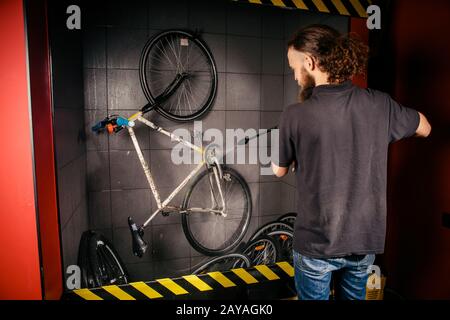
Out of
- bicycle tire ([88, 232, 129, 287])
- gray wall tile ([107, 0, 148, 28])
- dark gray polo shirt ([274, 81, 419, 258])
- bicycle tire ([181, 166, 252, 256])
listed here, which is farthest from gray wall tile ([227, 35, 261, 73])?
bicycle tire ([88, 232, 129, 287])

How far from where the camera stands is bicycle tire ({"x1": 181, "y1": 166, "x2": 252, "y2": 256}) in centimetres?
308

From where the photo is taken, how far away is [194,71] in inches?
118

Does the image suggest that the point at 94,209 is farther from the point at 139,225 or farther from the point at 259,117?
the point at 259,117

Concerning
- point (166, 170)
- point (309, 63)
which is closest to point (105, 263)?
point (166, 170)

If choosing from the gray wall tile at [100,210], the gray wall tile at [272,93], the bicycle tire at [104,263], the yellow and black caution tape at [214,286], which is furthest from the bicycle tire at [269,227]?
the gray wall tile at [100,210]

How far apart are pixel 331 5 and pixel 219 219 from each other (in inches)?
89.8

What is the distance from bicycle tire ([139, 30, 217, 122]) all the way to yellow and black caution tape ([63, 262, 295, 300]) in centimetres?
145

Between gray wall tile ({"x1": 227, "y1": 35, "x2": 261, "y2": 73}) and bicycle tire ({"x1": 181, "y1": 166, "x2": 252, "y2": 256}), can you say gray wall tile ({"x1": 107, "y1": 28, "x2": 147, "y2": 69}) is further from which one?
bicycle tire ({"x1": 181, "y1": 166, "x2": 252, "y2": 256})

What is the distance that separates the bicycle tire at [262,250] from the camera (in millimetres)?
3004

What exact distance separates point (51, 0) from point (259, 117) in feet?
6.71

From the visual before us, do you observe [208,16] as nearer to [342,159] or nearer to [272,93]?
[272,93]

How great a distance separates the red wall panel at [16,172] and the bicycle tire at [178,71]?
3.87 feet
